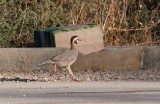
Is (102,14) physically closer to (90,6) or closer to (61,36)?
(90,6)

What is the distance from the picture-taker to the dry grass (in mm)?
15070

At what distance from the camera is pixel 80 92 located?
33.3 feet

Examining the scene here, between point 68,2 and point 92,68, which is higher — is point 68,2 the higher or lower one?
the higher one

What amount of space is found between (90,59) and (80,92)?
278 cm

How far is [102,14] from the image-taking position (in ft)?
50.7

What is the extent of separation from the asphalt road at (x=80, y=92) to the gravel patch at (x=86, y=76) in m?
0.48

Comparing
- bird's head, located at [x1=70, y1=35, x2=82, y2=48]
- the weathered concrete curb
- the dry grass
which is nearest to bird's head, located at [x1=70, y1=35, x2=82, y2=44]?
bird's head, located at [x1=70, y1=35, x2=82, y2=48]

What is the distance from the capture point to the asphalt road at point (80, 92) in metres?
9.27

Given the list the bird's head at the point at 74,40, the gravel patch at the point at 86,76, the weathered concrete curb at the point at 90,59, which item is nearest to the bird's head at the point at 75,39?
the bird's head at the point at 74,40

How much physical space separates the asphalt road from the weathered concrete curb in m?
1.47

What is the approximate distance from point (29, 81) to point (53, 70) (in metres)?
0.59

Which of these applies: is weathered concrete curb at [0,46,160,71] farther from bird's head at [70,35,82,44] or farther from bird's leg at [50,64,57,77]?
bird's leg at [50,64,57,77]

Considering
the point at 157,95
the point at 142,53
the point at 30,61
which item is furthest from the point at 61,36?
the point at 157,95

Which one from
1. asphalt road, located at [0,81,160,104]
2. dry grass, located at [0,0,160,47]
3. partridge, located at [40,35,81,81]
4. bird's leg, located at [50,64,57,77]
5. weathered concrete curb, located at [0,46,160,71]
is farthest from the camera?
dry grass, located at [0,0,160,47]
